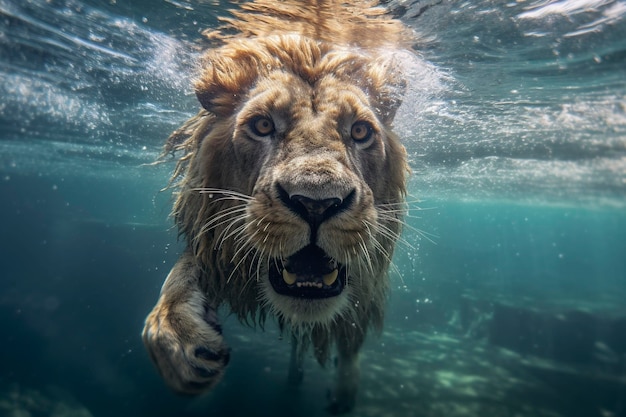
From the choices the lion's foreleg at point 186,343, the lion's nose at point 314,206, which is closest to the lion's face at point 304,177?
the lion's nose at point 314,206

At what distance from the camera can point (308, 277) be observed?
122 inches

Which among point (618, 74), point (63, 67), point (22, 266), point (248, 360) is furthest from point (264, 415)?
point (22, 266)

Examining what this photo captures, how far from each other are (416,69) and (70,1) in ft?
18.4

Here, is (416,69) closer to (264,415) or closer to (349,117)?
(349,117)

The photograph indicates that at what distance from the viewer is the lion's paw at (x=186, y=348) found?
292cm

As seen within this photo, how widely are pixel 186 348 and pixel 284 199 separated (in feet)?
4.04

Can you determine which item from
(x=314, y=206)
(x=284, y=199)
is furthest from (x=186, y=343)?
(x=314, y=206)

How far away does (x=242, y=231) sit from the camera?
3115 millimetres

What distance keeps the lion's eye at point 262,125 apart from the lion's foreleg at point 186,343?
145cm

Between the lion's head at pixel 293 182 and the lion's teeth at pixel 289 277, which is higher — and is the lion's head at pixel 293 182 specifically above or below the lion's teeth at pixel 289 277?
above

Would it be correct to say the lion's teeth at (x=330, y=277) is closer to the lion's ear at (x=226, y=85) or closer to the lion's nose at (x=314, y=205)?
the lion's nose at (x=314, y=205)

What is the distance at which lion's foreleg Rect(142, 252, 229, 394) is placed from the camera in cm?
292

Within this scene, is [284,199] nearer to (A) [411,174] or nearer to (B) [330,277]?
(B) [330,277]

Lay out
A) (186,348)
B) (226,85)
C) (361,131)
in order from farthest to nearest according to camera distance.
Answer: (226,85), (361,131), (186,348)
